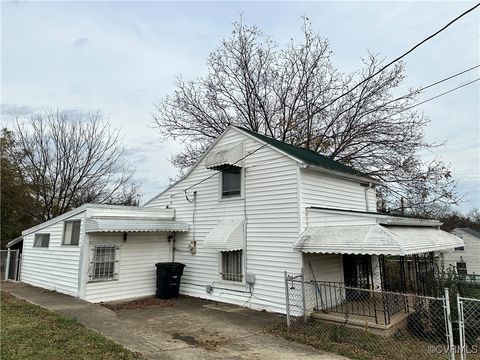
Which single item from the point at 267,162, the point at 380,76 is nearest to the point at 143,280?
the point at 267,162

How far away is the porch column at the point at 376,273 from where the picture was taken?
11.6 meters

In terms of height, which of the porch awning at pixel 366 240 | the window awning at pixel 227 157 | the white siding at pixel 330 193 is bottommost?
the porch awning at pixel 366 240

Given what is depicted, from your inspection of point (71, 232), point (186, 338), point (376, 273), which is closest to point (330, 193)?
point (376, 273)

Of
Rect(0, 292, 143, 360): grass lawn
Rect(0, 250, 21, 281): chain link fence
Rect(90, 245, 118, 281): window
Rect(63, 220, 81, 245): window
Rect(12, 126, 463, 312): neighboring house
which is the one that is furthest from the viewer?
Rect(0, 250, 21, 281): chain link fence

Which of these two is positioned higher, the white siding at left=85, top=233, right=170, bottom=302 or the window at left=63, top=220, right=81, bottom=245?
the window at left=63, top=220, right=81, bottom=245

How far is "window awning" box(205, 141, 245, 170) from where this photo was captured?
36.6 feet

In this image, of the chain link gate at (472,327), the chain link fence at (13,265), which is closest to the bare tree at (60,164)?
the chain link fence at (13,265)

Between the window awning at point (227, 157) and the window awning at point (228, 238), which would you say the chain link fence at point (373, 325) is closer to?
the window awning at point (228, 238)

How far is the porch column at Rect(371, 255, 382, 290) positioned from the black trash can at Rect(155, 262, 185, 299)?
7004mm

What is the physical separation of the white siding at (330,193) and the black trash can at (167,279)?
5.27 m

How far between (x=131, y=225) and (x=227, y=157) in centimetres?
413

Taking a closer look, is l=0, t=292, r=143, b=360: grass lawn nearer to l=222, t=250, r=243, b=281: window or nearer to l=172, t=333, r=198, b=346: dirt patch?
l=172, t=333, r=198, b=346: dirt patch

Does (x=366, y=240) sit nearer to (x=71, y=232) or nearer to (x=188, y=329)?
(x=188, y=329)

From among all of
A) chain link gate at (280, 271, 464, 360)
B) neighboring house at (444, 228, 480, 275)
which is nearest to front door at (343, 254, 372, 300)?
chain link gate at (280, 271, 464, 360)
